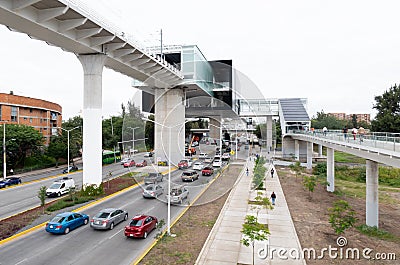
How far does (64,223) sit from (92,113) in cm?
961

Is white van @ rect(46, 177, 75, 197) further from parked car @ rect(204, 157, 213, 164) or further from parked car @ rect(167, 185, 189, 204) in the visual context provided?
parked car @ rect(204, 157, 213, 164)

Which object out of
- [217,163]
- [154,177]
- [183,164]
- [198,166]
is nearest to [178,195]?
[154,177]

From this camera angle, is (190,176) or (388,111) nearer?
(190,176)

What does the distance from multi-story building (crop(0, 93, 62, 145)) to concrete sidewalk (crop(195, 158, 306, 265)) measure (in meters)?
34.3

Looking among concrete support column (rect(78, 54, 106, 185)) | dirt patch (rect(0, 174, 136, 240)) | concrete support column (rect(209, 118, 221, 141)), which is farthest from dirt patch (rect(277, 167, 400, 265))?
concrete support column (rect(78, 54, 106, 185))

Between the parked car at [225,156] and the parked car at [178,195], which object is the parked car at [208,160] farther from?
the parked car at [178,195]

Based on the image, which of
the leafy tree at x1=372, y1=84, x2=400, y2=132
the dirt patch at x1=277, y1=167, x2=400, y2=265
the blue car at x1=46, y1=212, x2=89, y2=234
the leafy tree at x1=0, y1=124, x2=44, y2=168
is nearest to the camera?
the dirt patch at x1=277, y1=167, x2=400, y2=265

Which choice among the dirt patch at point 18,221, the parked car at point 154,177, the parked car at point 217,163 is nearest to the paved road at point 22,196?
the dirt patch at point 18,221

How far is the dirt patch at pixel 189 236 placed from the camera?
10.1 m

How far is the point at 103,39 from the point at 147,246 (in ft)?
48.3

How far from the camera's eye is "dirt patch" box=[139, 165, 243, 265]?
10070mm

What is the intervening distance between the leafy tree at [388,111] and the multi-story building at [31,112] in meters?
46.4

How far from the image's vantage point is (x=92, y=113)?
20.1 metres

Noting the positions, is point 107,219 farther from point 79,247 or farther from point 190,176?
point 190,176
